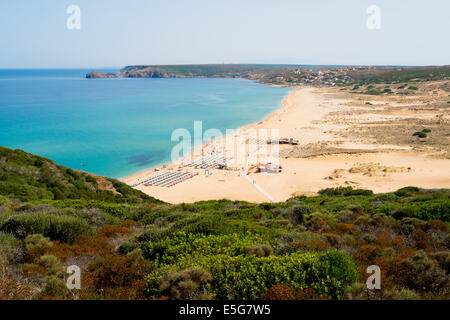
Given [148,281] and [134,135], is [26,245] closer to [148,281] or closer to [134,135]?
[148,281]

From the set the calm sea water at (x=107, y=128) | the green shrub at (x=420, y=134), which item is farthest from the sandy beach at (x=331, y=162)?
the calm sea water at (x=107, y=128)

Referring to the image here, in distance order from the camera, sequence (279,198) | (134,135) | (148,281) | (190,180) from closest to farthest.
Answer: (148,281)
(279,198)
(190,180)
(134,135)

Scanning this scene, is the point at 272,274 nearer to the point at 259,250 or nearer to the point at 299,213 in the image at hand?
the point at 259,250

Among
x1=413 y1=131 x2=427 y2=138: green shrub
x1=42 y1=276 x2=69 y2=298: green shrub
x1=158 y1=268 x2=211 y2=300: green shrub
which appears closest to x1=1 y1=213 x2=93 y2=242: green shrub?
x1=42 y1=276 x2=69 y2=298: green shrub

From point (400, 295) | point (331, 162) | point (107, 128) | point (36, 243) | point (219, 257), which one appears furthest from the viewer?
point (107, 128)

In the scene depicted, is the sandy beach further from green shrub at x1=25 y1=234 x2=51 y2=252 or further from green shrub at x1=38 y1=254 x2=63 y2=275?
green shrub at x1=38 y1=254 x2=63 y2=275

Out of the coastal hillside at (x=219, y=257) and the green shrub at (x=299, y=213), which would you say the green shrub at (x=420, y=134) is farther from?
the green shrub at (x=299, y=213)

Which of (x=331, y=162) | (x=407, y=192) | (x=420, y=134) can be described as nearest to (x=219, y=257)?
(x=407, y=192)
